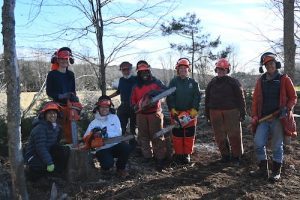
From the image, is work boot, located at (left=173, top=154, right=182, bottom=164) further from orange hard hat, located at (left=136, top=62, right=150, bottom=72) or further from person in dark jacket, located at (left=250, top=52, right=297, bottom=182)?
orange hard hat, located at (left=136, top=62, right=150, bottom=72)

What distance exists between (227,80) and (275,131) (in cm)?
124

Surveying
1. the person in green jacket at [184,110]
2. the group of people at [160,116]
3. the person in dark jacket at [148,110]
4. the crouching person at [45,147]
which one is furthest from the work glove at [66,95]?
the person in green jacket at [184,110]

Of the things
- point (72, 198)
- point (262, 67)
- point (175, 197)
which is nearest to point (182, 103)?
point (262, 67)

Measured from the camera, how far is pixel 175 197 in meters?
5.81

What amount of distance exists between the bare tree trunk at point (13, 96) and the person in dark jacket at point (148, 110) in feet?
8.10

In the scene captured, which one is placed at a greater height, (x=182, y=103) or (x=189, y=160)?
(x=182, y=103)

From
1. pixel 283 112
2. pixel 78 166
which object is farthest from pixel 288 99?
pixel 78 166

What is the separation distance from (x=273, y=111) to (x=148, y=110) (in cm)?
203

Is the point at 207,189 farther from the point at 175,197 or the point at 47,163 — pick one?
the point at 47,163

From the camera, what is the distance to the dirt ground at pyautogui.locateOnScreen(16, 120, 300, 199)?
5.96 meters

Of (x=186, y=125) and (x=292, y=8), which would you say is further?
(x=292, y=8)

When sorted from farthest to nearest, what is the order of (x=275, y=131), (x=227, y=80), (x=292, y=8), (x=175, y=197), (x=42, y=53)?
(x=292, y=8) → (x=42, y=53) → (x=227, y=80) → (x=275, y=131) → (x=175, y=197)

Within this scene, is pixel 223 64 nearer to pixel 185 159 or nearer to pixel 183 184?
pixel 185 159

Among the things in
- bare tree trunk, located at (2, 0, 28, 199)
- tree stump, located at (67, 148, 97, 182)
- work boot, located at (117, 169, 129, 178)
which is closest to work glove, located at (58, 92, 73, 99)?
tree stump, located at (67, 148, 97, 182)
